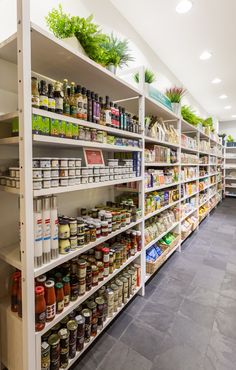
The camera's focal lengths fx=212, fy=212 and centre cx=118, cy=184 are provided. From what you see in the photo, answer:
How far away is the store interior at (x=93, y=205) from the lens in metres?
1.03

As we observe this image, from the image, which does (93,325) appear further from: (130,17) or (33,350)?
(130,17)

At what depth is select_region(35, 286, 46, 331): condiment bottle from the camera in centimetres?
104

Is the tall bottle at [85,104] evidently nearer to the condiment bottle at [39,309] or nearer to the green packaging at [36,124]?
the green packaging at [36,124]

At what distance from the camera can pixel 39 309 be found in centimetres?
105

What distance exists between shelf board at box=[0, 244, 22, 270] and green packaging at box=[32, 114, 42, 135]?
0.64m

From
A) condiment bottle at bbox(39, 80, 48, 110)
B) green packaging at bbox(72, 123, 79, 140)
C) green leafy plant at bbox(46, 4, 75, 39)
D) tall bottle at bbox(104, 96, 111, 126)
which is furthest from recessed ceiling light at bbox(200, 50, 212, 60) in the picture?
condiment bottle at bbox(39, 80, 48, 110)

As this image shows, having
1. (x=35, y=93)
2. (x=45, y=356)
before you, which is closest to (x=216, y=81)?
(x=35, y=93)

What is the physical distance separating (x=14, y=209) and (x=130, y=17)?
2.49 m

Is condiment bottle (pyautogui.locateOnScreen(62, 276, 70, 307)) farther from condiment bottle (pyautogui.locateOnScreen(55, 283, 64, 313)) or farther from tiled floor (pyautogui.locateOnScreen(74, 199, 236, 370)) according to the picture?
tiled floor (pyautogui.locateOnScreen(74, 199, 236, 370))

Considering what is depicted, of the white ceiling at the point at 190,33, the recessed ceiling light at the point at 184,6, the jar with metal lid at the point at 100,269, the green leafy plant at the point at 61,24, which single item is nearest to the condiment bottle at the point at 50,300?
the jar with metal lid at the point at 100,269

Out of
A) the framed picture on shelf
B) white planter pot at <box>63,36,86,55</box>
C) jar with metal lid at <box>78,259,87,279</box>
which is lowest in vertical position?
jar with metal lid at <box>78,259,87,279</box>

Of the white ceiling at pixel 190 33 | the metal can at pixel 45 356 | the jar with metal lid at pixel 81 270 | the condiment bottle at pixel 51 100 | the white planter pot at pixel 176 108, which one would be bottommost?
the metal can at pixel 45 356

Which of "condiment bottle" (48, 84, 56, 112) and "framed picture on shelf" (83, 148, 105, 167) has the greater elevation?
"condiment bottle" (48, 84, 56, 112)

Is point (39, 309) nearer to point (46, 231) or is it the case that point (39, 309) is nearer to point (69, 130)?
point (46, 231)
